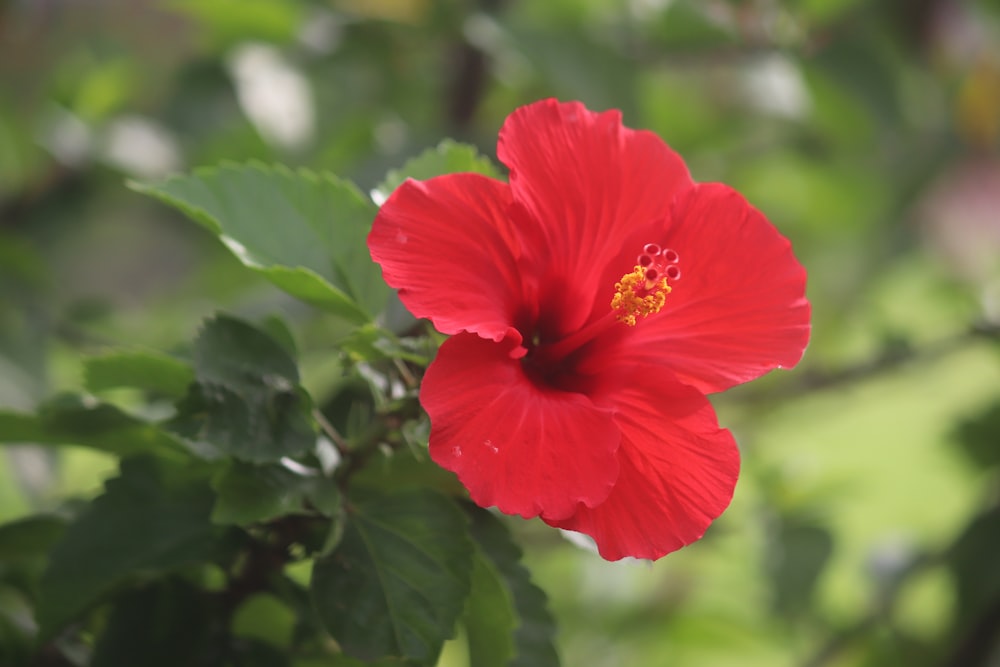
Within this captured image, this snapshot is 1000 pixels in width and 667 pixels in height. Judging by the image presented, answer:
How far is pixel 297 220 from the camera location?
436mm

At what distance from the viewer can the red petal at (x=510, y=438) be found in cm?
34

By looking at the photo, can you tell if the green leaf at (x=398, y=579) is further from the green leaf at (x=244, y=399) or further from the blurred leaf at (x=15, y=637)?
the blurred leaf at (x=15, y=637)

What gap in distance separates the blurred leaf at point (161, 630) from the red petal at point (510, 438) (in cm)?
19

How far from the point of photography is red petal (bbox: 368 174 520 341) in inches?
14.3

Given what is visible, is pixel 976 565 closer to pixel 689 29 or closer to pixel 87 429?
pixel 689 29

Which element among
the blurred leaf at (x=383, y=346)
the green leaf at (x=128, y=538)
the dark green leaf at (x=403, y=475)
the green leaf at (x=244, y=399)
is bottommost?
the green leaf at (x=128, y=538)

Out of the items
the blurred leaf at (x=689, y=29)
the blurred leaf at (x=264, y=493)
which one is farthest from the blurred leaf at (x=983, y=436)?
the blurred leaf at (x=264, y=493)

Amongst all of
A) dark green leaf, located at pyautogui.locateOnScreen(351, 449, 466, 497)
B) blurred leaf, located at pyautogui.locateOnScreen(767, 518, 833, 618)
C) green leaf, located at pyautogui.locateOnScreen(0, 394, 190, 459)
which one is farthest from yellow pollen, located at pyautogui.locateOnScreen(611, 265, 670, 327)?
blurred leaf, located at pyautogui.locateOnScreen(767, 518, 833, 618)

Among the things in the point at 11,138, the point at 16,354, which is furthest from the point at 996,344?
the point at 11,138

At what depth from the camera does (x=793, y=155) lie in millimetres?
1151

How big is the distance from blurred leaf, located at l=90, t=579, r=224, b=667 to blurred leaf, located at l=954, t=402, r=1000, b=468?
73 cm

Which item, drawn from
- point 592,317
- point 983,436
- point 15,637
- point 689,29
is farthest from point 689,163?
point 15,637

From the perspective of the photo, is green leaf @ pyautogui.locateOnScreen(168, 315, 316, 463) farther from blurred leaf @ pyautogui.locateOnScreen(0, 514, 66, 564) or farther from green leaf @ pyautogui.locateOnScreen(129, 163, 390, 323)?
blurred leaf @ pyautogui.locateOnScreen(0, 514, 66, 564)

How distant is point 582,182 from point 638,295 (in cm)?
5
